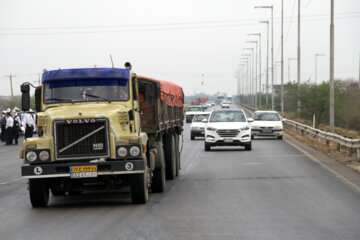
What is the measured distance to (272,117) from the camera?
45.0 meters

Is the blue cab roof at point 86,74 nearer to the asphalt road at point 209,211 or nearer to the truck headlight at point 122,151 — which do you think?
the truck headlight at point 122,151

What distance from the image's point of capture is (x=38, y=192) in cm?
1502

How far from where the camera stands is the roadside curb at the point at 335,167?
19080mm

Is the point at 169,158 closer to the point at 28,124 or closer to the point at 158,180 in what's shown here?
the point at 158,180

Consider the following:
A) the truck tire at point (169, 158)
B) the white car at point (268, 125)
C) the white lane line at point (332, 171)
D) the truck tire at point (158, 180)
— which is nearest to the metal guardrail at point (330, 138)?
the white lane line at point (332, 171)

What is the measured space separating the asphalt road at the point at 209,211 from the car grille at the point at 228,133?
10.7 metres

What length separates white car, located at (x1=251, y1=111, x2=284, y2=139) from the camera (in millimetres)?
44750

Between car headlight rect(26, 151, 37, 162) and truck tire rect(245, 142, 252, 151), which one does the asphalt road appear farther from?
truck tire rect(245, 142, 252, 151)

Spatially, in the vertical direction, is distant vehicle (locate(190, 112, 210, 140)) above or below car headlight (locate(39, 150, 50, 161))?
below

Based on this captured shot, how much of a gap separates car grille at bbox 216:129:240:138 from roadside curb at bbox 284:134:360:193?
2.76 meters

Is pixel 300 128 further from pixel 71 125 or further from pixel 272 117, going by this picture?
pixel 71 125

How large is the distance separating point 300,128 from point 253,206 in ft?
106

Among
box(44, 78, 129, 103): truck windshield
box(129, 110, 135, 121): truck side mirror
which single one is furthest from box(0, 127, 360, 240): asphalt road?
box(44, 78, 129, 103): truck windshield

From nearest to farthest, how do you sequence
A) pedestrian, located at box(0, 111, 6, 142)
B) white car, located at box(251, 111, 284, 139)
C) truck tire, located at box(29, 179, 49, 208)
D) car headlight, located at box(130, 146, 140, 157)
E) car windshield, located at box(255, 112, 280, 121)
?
car headlight, located at box(130, 146, 140, 157) → truck tire, located at box(29, 179, 49, 208) → pedestrian, located at box(0, 111, 6, 142) → white car, located at box(251, 111, 284, 139) → car windshield, located at box(255, 112, 280, 121)
